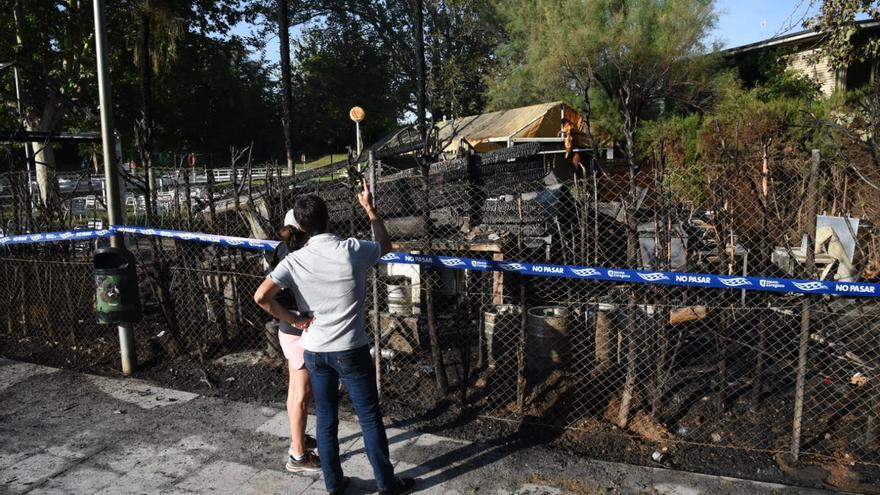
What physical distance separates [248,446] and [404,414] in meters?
1.14

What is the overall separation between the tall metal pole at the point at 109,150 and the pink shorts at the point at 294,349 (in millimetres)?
2465

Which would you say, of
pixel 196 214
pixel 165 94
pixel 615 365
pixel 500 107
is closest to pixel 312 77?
pixel 165 94

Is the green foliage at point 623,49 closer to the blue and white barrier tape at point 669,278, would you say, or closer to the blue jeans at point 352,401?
the blue and white barrier tape at point 669,278

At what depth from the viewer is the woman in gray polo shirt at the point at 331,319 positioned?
343 cm

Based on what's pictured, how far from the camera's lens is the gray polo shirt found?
341cm

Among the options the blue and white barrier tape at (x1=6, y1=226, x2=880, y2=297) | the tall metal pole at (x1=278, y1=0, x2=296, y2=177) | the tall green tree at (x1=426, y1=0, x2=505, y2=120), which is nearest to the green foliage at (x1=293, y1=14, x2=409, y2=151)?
the tall green tree at (x1=426, y1=0, x2=505, y2=120)

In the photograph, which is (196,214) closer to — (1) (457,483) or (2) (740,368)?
(1) (457,483)

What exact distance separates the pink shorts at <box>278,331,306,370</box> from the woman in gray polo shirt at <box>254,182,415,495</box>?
323 mm

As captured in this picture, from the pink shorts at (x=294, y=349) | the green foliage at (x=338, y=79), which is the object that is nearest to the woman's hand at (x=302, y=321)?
the pink shorts at (x=294, y=349)

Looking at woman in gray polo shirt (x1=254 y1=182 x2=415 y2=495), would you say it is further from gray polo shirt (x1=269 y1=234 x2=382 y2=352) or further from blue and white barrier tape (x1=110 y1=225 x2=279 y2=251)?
blue and white barrier tape (x1=110 y1=225 x2=279 y2=251)

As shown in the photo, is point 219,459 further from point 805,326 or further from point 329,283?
point 805,326

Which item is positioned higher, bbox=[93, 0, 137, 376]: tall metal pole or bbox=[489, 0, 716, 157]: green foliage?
bbox=[489, 0, 716, 157]: green foliage

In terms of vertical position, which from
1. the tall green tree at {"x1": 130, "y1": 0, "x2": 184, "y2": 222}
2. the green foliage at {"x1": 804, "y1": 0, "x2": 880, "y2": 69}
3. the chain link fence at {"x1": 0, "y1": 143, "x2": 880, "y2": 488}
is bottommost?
the chain link fence at {"x1": 0, "y1": 143, "x2": 880, "y2": 488}

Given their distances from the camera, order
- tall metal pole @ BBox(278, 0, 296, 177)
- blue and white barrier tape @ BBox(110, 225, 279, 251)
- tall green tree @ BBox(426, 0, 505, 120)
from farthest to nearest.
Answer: tall green tree @ BBox(426, 0, 505, 120)
tall metal pole @ BBox(278, 0, 296, 177)
blue and white barrier tape @ BBox(110, 225, 279, 251)
